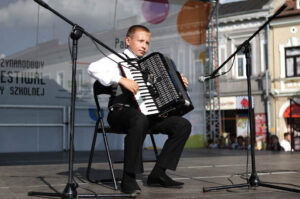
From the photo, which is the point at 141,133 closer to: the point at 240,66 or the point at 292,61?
the point at 240,66

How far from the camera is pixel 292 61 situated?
19.4 m

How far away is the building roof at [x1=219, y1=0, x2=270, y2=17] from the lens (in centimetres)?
2054

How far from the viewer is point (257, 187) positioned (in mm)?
3557

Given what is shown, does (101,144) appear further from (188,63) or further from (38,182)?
(38,182)

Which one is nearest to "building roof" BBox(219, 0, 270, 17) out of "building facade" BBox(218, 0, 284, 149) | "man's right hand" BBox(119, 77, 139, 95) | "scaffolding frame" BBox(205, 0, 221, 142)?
"building facade" BBox(218, 0, 284, 149)

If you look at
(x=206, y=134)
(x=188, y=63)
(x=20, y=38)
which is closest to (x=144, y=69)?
(x=20, y=38)

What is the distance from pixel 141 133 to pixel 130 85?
386 millimetres

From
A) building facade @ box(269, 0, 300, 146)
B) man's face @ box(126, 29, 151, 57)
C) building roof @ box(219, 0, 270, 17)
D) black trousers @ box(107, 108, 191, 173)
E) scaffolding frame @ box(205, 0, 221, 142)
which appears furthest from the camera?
building roof @ box(219, 0, 270, 17)

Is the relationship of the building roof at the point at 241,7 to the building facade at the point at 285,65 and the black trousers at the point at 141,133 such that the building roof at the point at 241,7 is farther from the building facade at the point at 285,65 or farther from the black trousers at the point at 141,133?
the black trousers at the point at 141,133

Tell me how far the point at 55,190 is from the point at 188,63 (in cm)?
867

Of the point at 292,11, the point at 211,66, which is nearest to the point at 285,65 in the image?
the point at 292,11

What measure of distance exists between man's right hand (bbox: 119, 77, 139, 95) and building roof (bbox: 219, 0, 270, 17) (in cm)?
1776

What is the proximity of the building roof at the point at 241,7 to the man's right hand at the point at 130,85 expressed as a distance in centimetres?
1776

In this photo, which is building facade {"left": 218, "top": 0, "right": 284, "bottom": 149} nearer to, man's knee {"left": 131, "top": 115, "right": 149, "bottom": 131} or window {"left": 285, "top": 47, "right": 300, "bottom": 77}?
window {"left": 285, "top": 47, "right": 300, "bottom": 77}
